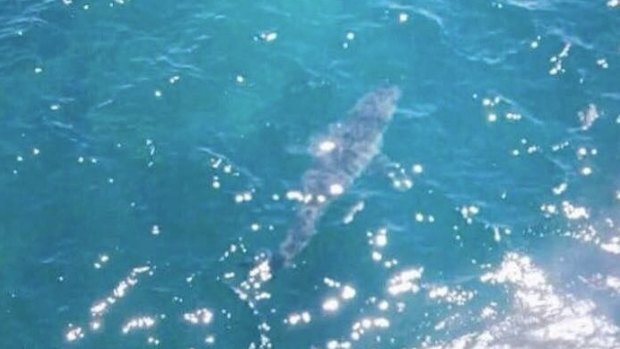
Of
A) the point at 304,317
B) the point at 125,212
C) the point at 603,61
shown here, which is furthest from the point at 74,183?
the point at 603,61

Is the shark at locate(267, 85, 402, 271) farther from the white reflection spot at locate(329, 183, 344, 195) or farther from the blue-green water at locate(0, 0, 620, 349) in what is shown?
the blue-green water at locate(0, 0, 620, 349)

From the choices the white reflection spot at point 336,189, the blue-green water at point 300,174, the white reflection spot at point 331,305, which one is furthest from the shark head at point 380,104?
the white reflection spot at point 331,305

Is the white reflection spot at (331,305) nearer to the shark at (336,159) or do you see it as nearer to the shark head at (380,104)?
the shark at (336,159)

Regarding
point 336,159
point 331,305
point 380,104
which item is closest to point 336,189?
point 336,159

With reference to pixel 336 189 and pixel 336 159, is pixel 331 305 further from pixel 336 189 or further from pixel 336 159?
pixel 336 159

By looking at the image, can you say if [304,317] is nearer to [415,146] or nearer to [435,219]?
[435,219]
